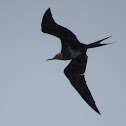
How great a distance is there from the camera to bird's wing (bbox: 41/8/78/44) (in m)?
12.6

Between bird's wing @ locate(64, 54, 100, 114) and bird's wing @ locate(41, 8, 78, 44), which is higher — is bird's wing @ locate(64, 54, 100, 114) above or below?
below

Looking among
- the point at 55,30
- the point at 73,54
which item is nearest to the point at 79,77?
the point at 73,54

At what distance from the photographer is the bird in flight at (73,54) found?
12859mm

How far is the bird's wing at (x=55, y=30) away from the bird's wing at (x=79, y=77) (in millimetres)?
1513

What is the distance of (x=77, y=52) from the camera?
44.9 ft

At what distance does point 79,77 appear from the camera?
15.1 meters

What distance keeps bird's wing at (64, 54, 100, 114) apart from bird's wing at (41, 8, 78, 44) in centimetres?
151

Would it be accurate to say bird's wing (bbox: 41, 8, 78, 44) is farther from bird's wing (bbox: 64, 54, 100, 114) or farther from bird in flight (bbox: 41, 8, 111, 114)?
bird's wing (bbox: 64, 54, 100, 114)

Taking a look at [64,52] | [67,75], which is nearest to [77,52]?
[64,52]

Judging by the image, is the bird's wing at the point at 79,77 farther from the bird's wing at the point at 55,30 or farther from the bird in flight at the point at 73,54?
the bird's wing at the point at 55,30

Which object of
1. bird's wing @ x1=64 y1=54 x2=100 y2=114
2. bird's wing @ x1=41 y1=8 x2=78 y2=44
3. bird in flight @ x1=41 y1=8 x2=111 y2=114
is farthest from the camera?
bird's wing @ x1=64 y1=54 x2=100 y2=114

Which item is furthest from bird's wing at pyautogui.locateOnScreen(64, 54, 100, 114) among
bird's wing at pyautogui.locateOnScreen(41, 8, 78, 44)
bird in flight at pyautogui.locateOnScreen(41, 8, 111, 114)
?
bird's wing at pyautogui.locateOnScreen(41, 8, 78, 44)

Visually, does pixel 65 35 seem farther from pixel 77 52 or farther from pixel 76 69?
pixel 76 69

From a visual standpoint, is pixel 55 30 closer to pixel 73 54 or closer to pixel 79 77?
pixel 73 54
